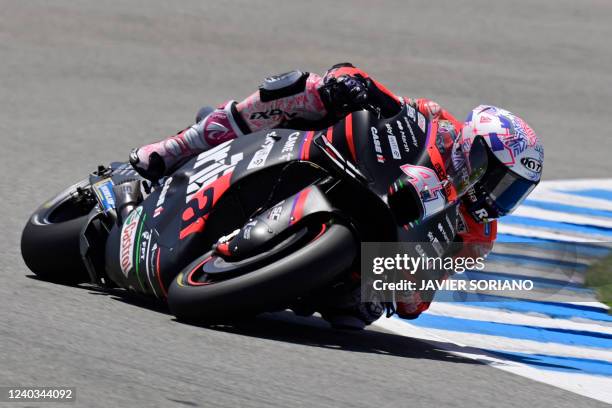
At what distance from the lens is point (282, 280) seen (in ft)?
17.7

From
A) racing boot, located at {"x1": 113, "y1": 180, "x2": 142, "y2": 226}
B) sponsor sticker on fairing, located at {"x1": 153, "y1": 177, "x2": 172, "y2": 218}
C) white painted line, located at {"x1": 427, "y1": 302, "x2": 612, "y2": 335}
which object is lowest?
white painted line, located at {"x1": 427, "y1": 302, "x2": 612, "y2": 335}

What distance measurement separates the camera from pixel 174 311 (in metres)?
5.73

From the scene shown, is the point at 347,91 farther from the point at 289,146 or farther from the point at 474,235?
the point at 474,235

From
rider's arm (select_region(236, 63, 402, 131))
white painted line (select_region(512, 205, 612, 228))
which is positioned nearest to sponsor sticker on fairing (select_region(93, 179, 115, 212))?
rider's arm (select_region(236, 63, 402, 131))

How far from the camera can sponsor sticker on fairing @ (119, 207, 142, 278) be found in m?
6.21

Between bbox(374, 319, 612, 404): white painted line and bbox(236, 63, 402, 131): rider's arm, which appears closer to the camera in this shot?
bbox(374, 319, 612, 404): white painted line

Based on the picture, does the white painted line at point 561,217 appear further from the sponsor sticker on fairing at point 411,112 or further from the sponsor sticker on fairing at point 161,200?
the sponsor sticker on fairing at point 161,200

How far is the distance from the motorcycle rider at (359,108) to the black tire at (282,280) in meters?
0.64

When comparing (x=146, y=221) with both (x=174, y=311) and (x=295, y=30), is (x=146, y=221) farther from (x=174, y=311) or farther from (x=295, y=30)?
(x=295, y=30)

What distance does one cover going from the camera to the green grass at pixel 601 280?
24.9 feet

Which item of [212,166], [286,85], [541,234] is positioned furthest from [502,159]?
[541,234]

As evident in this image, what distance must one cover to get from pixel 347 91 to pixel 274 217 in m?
0.80

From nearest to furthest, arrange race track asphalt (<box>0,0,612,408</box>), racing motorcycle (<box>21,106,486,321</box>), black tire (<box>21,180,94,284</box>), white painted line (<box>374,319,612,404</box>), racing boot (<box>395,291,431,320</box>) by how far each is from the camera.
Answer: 1. race track asphalt (<box>0,0,612,408</box>)
2. racing motorcycle (<box>21,106,486,321</box>)
3. white painted line (<box>374,319,612,404</box>)
4. racing boot (<box>395,291,431,320</box>)
5. black tire (<box>21,180,94,284</box>)

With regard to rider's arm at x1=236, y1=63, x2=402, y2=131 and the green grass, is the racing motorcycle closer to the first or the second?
rider's arm at x1=236, y1=63, x2=402, y2=131
